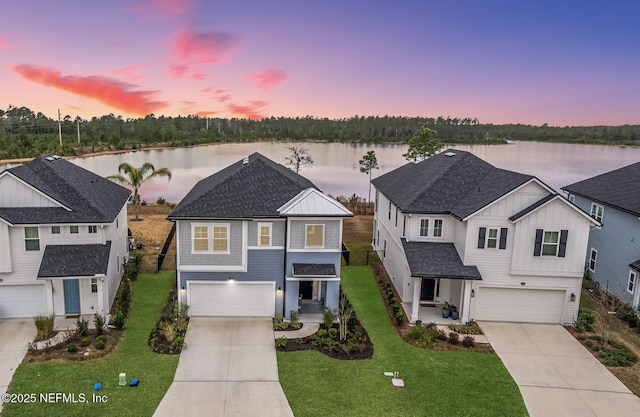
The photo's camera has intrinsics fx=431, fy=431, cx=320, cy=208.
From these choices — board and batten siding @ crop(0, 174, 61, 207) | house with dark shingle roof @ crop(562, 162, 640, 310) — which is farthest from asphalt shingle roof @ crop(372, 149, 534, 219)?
board and batten siding @ crop(0, 174, 61, 207)

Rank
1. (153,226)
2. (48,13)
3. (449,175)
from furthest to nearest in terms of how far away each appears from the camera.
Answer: (153,226) → (48,13) → (449,175)

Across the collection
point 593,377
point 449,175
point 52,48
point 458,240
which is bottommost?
point 593,377

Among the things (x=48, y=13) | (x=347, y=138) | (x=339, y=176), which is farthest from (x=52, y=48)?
(x=347, y=138)

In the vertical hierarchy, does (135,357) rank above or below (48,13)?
below

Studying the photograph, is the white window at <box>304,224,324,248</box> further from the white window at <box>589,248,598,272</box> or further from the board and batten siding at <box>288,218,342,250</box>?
the white window at <box>589,248,598,272</box>

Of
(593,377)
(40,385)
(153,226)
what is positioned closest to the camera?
(40,385)

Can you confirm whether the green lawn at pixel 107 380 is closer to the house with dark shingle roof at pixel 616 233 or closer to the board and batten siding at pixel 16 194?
the board and batten siding at pixel 16 194

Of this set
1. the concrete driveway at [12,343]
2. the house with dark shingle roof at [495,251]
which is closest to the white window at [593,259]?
the house with dark shingle roof at [495,251]

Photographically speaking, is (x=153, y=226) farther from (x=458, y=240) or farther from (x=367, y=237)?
(x=458, y=240)

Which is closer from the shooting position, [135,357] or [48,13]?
[135,357]
